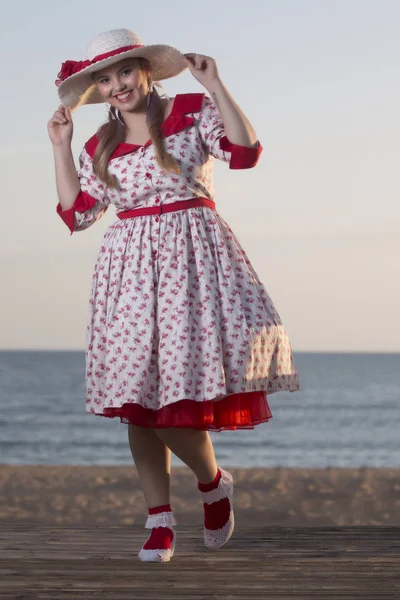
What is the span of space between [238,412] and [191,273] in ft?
1.41

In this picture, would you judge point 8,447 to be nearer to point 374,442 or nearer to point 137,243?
point 374,442

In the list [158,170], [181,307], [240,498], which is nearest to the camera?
[181,307]

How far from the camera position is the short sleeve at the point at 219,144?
315 cm

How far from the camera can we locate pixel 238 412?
10.6ft

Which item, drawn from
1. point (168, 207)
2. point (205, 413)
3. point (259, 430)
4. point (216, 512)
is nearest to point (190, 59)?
point (168, 207)

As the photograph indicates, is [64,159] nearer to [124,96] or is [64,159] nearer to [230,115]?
[124,96]

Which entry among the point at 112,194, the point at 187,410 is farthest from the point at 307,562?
the point at 112,194

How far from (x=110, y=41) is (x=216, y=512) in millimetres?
1452

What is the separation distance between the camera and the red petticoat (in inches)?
121

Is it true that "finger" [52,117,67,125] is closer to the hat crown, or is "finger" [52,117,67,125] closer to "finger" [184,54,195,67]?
the hat crown

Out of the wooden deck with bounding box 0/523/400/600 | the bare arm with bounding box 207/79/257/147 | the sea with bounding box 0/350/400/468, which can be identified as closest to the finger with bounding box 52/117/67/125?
the bare arm with bounding box 207/79/257/147

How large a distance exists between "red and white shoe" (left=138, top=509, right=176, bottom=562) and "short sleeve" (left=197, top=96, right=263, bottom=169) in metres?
1.04

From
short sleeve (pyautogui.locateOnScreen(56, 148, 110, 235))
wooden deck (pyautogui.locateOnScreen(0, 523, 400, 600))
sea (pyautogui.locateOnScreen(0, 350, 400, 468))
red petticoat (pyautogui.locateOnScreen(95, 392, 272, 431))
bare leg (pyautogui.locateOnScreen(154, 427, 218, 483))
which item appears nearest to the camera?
wooden deck (pyautogui.locateOnScreen(0, 523, 400, 600))

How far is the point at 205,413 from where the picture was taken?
10.2 feet
